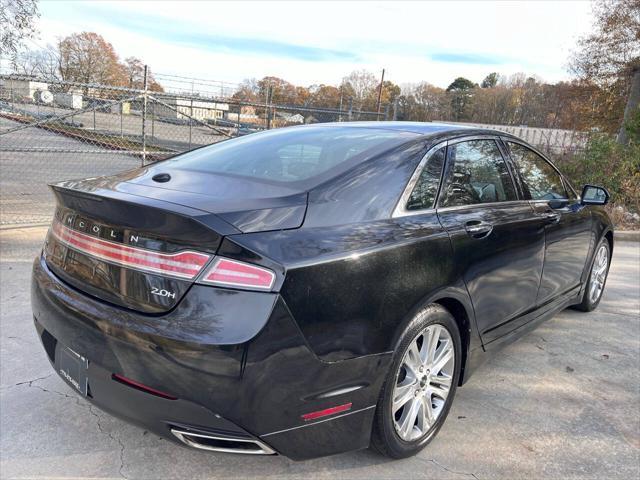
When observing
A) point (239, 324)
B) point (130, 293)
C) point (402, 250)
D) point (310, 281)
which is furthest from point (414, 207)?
point (130, 293)

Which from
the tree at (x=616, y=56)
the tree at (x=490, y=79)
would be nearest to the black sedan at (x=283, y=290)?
the tree at (x=616, y=56)

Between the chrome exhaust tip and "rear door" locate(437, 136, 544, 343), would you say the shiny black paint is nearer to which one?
"rear door" locate(437, 136, 544, 343)

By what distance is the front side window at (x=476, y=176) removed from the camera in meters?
2.76

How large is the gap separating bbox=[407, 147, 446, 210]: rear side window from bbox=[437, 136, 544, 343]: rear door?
2.3 inches

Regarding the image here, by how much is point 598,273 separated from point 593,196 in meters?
1.00

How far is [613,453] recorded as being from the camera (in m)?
2.60

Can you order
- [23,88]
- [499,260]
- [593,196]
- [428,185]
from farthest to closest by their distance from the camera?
[23,88] < [593,196] < [499,260] < [428,185]

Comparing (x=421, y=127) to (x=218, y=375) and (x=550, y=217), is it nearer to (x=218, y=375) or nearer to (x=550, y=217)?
(x=550, y=217)

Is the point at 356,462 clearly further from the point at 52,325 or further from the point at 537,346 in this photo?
the point at 537,346

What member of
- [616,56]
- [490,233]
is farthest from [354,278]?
[616,56]

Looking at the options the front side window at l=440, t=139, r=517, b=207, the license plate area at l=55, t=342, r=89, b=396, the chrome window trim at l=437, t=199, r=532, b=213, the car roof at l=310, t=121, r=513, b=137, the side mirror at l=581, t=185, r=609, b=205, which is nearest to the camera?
the license plate area at l=55, t=342, r=89, b=396

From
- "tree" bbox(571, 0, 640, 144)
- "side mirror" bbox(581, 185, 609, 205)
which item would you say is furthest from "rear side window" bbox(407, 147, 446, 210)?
"tree" bbox(571, 0, 640, 144)

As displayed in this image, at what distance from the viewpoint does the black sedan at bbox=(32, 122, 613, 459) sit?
5.86ft

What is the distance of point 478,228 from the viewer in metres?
2.74
